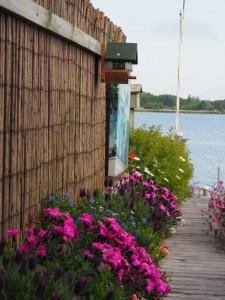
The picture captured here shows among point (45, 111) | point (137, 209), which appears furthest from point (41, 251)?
point (137, 209)

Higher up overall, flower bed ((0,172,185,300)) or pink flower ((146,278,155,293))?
flower bed ((0,172,185,300))

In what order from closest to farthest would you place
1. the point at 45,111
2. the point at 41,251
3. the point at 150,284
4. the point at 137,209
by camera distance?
the point at 41,251 → the point at 150,284 → the point at 45,111 → the point at 137,209

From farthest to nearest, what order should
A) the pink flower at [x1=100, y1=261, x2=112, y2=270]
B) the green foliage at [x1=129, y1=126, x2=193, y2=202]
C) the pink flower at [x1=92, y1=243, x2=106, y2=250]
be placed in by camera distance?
the green foliage at [x1=129, y1=126, x2=193, y2=202] < the pink flower at [x1=92, y1=243, x2=106, y2=250] < the pink flower at [x1=100, y1=261, x2=112, y2=270]

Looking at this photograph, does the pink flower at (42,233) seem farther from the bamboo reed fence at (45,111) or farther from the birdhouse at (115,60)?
the birdhouse at (115,60)

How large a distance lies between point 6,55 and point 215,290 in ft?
10.6

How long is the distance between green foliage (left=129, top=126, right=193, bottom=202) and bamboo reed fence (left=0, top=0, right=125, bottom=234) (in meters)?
5.20

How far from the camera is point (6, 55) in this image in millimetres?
4820

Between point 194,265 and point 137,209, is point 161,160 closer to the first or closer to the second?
point 137,209

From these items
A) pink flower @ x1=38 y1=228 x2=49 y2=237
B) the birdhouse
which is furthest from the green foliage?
pink flower @ x1=38 y1=228 x2=49 y2=237

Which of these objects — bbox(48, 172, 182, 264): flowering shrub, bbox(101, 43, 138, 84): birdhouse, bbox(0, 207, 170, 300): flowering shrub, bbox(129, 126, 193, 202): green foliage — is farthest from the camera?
bbox(129, 126, 193, 202): green foliage

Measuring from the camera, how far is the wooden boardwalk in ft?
22.1

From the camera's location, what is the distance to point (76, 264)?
472 centimetres

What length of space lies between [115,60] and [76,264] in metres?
4.09

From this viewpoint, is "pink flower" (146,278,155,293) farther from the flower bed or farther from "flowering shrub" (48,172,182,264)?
"flowering shrub" (48,172,182,264)
